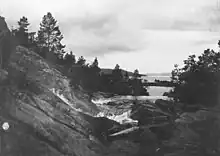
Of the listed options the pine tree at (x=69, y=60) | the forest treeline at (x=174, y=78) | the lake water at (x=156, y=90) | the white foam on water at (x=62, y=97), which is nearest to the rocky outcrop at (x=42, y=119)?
the white foam on water at (x=62, y=97)

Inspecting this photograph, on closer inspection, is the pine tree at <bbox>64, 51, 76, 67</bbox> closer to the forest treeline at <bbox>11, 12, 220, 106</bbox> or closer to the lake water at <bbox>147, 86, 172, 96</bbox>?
the forest treeline at <bbox>11, 12, 220, 106</bbox>

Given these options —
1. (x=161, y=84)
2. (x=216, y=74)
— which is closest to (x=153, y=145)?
(x=216, y=74)

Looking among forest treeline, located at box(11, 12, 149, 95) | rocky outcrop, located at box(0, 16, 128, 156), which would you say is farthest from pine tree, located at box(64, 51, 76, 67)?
rocky outcrop, located at box(0, 16, 128, 156)

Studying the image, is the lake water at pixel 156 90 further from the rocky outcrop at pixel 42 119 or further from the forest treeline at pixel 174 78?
the rocky outcrop at pixel 42 119

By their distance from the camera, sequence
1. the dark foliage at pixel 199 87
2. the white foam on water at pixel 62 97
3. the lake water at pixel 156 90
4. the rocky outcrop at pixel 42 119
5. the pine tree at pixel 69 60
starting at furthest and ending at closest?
the lake water at pixel 156 90 → the pine tree at pixel 69 60 → the dark foliage at pixel 199 87 → the white foam on water at pixel 62 97 → the rocky outcrop at pixel 42 119

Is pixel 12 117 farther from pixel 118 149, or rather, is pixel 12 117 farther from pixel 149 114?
pixel 149 114

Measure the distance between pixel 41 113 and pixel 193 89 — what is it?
21.7 m

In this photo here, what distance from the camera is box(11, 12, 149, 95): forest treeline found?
5525cm

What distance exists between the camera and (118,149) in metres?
37.7

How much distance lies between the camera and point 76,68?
5644cm

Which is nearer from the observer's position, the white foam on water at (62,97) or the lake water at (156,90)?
the white foam on water at (62,97)

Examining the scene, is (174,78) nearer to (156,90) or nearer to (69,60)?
(156,90)

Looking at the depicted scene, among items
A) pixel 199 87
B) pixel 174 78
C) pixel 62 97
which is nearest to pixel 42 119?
pixel 62 97

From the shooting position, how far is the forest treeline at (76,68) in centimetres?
5525
